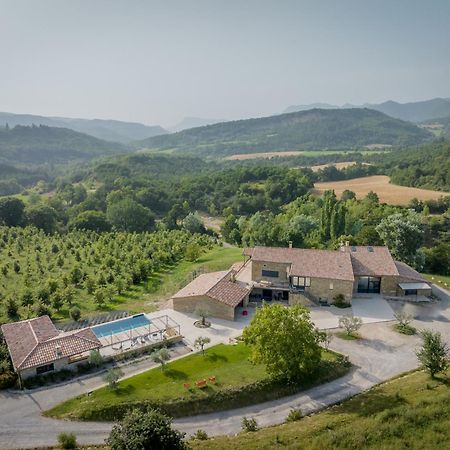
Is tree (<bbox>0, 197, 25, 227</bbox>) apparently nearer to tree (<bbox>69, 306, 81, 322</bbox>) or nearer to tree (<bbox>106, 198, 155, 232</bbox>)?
tree (<bbox>106, 198, 155, 232</bbox>)

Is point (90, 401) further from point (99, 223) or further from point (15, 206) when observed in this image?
point (15, 206)

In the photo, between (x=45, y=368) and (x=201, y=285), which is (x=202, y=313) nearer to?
(x=201, y=285)

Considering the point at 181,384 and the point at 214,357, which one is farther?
the point at 214,357

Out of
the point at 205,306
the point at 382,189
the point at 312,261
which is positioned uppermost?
the point at 382,189

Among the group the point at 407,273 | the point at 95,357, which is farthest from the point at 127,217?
the point at 95,357

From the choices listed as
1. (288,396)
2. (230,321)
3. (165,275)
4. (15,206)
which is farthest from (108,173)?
(288,396)
